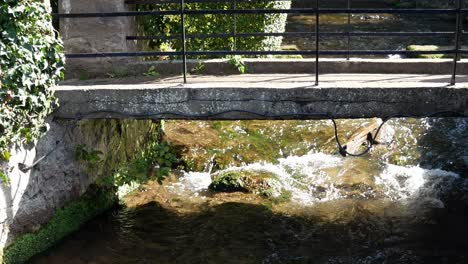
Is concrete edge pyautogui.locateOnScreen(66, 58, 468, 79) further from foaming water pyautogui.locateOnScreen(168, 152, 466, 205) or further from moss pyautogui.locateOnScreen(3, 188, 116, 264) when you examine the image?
foaming water pyautogui.locateOnScreen(168, 152, 466, 205)

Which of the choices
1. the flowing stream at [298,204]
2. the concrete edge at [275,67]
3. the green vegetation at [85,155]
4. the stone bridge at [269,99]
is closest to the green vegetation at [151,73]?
the concrete edge at [275,67]

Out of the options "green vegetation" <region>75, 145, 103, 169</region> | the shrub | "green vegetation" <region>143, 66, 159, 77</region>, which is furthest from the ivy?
the shrub

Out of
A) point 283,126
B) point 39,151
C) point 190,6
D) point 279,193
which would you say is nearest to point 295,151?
point 283,126

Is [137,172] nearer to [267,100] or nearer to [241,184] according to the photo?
[241,184]

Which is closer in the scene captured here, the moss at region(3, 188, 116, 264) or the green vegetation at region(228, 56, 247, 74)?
the moss at region(3, 188, 116, 264)

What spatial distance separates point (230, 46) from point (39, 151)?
481cm

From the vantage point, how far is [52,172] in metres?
6.76

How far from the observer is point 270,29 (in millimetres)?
11938

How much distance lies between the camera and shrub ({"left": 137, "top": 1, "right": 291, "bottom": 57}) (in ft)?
27.2

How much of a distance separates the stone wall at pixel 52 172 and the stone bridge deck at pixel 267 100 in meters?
0.47

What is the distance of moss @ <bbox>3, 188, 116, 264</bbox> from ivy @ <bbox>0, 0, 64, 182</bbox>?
37.7 inches

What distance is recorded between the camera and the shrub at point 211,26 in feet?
27.2

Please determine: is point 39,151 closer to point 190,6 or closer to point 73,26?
point 73,26

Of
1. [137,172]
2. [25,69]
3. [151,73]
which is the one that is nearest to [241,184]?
[137,172]
